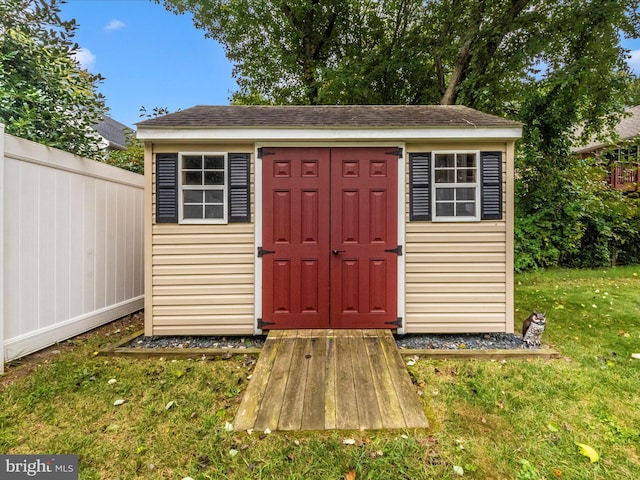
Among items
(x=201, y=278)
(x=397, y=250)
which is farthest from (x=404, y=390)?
(x=201, y=278)

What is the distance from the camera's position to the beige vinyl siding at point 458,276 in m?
3.88

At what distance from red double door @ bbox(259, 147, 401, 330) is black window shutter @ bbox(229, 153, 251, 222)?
0.21 meters

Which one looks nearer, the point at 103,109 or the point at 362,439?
the point at 362,439

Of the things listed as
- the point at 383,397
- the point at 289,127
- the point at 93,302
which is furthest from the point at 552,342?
the point at 93,302

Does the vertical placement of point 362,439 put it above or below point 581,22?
below

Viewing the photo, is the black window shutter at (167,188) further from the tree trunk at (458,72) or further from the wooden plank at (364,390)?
the tree trunk at (458,72)

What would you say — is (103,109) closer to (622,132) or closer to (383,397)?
(383,397)

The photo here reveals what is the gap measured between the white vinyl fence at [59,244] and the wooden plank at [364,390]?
3380mm

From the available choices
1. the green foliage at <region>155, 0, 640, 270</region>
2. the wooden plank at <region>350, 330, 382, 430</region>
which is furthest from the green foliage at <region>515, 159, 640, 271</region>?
the wooden plank at <region>350, 330, 382, 430</region>

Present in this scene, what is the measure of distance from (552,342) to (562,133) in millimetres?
6499

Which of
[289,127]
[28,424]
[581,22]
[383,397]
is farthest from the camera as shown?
[581,22]

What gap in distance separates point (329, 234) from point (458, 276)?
1.76m

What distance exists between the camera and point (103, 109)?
5.11m

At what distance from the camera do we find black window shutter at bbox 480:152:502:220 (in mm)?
3832
